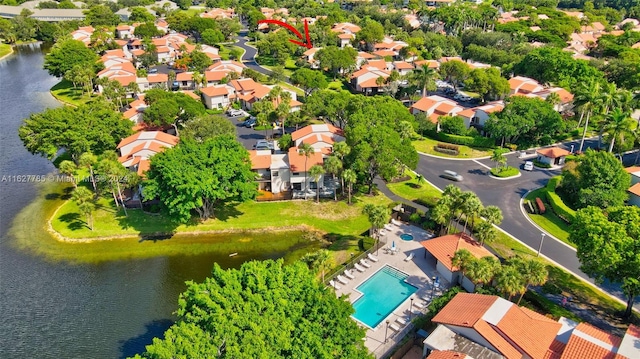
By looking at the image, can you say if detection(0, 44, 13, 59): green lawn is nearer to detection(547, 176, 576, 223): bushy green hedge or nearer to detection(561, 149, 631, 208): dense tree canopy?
A: detection(547, 176, 576, 223): bushy green hedge

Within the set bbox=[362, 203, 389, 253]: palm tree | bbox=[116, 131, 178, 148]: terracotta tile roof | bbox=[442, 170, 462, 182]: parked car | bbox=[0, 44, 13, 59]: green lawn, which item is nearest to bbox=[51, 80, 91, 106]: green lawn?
bbox=[116, 131, 178, 148]: terracotta tile roof

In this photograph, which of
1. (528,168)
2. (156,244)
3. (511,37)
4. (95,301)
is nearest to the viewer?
(95,301)

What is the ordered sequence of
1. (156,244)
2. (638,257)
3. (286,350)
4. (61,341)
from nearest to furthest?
1. (286,350)
2. (638,257)
3. (61,341)
4. (156,244)

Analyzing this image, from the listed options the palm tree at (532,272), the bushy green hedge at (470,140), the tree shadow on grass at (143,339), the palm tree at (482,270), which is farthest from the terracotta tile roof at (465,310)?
the bushy green hedge at (470,140)

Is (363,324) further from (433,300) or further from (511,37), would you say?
(511,37)

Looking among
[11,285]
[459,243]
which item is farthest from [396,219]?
[11,285]

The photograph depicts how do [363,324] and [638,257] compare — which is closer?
[638,257]
